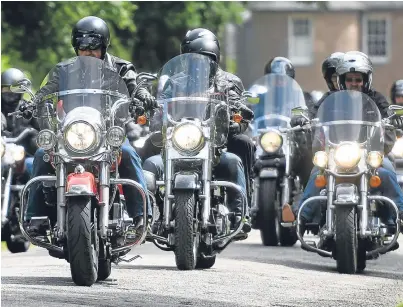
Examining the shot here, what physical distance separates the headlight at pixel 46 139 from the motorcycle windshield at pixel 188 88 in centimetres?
202

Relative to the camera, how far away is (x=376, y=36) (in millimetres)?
68312

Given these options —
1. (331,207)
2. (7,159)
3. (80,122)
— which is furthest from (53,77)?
(7,159)

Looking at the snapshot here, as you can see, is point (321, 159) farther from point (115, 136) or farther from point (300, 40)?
point (300, 40)

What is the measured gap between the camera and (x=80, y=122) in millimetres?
11945

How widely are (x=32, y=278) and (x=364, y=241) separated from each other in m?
2.85

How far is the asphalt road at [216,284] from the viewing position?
11.3 metres

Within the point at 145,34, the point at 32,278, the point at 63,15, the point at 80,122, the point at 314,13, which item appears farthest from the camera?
the point at 314,13

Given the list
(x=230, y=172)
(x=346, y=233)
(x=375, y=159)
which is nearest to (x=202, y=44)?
(x=230, y=172)

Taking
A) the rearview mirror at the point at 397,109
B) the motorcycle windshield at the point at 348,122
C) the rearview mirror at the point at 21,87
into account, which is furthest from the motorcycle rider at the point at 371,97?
the rearview mirror at the point at 21,87

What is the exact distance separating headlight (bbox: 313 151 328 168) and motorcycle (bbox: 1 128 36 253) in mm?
4538

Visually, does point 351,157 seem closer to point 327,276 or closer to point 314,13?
point 327,276

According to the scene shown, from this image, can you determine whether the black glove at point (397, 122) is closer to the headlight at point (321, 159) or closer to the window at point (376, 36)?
the headlight at point (321, 159)

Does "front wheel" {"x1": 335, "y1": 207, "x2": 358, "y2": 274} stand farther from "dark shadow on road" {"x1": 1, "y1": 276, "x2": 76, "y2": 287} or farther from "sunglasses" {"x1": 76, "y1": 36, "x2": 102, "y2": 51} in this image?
"sunglasses" {"x1": 76, "y1": 36, "x2": 102, "y2": 51}

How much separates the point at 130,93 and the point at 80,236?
1.86 metres
